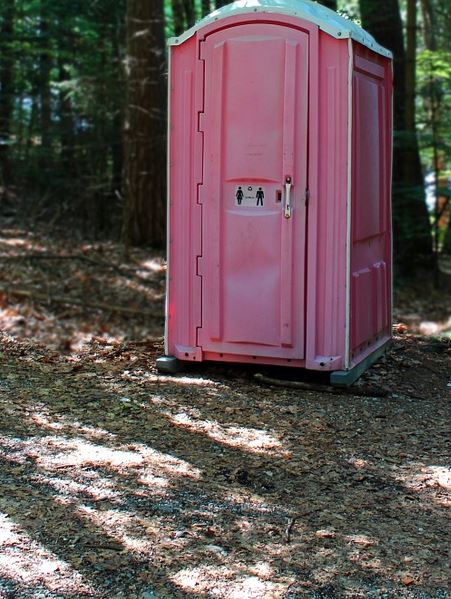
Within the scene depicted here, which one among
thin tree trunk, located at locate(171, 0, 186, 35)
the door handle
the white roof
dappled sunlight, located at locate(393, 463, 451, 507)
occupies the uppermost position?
thin tree trunk, located at locate(171, 0, 186, 35)

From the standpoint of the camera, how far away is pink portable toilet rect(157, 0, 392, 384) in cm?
577

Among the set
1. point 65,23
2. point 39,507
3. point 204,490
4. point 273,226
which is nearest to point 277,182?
point 273,226

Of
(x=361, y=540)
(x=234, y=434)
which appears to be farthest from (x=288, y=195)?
(x=361, y=540)

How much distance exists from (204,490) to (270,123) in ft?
8.83

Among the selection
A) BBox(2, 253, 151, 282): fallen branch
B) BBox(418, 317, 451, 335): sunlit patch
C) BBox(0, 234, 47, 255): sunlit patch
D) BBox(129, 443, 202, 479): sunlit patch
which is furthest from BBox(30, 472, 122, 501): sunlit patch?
BBox(0, 234, 47, 255): sunlit patch

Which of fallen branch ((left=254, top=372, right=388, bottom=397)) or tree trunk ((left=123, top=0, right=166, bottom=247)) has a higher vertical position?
tree trunk ((left=123, top=0, right=166, bottom=247))

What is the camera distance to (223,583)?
3363 millimetres

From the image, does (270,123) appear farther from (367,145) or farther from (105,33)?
(105,33)

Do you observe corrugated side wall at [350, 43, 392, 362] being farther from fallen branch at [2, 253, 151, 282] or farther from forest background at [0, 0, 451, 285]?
forest background at [0, 0, 451, 285]

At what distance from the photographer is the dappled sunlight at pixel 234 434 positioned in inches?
193

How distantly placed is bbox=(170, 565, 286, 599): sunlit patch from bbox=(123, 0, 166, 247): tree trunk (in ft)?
33.3

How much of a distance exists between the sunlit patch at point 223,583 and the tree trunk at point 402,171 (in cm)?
1211

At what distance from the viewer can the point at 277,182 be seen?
5.89m

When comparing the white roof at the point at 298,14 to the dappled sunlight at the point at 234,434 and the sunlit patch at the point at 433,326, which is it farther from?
the sunlit patch at the point at 433,326
